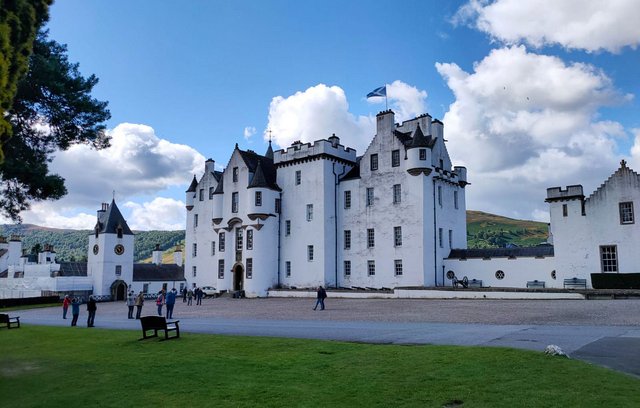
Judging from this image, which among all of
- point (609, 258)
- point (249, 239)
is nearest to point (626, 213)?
point (609, 258)

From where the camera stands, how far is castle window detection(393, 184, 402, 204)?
47.1 m

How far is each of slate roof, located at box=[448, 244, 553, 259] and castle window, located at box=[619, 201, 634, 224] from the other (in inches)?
229

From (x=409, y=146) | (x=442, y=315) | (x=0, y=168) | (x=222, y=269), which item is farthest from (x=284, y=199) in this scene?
(x=0, y=168)

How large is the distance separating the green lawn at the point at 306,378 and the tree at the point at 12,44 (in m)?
6.03

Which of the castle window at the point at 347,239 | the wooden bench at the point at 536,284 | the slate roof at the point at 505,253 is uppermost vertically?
the castle window at the point at 347,239

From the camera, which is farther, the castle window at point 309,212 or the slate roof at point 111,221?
the slate roof at point 111,221

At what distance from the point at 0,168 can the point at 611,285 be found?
3731 centimetres

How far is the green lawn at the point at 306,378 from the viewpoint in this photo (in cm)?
913

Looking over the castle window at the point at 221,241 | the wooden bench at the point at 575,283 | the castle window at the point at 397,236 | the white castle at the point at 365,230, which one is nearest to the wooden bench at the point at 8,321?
the white castle at the point at 365,230

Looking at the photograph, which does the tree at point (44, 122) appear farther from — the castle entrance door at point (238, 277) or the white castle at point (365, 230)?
the castle entrance door at point (238, 277)

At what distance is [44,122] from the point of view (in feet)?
80.5

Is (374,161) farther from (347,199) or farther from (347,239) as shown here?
(347,239)

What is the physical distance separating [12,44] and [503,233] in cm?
16224

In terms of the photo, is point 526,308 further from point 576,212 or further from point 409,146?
point 409,146
